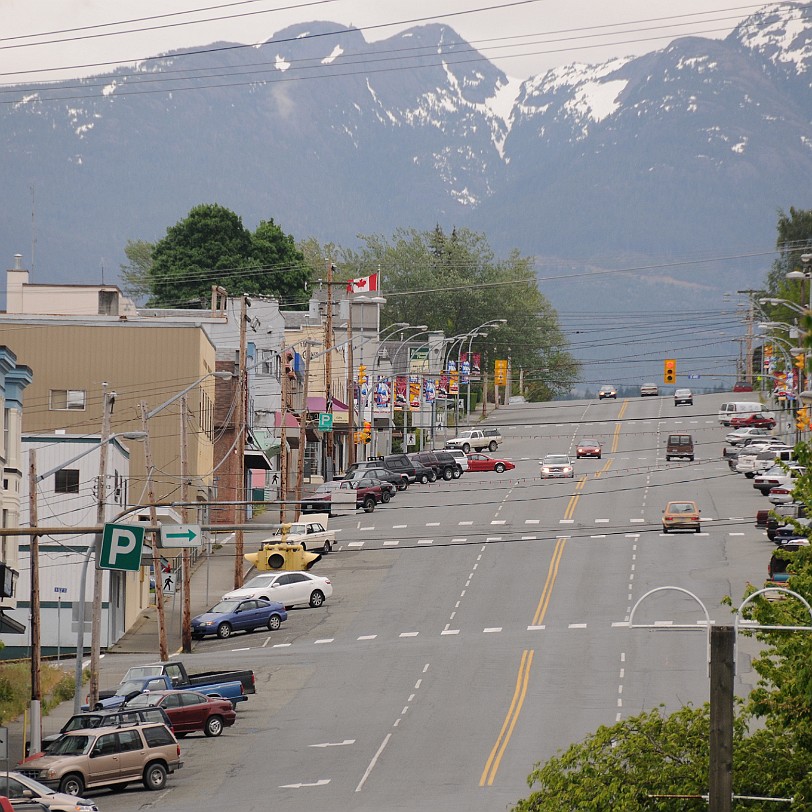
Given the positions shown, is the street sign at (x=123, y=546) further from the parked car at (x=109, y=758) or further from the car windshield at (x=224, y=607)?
the car windshield at (x=224, y=607)

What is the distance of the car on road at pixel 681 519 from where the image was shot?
235ft

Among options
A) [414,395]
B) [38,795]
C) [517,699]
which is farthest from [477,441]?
[38,795]

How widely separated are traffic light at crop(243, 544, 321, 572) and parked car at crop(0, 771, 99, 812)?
123 feet

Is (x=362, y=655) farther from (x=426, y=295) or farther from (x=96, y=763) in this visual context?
(x=426, y=295)

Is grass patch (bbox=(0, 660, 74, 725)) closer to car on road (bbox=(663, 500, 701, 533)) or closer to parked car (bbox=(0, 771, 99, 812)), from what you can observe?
parked car (bbox=(0, 771, 99, 812))

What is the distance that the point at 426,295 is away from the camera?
182 m

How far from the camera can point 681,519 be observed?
234ft

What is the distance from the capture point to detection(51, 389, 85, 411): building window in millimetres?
77438

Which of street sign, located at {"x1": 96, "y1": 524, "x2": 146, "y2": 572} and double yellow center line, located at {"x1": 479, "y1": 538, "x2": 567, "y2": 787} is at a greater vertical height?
street sign, located at {"x1": 96, "y1": 524, "x2": 146, "y2": 572}

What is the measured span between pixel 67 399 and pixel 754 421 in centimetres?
6605


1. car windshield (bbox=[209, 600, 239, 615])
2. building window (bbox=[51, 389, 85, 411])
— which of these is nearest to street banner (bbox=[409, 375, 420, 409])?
building window (bbox=[51, 389, 85, 411])

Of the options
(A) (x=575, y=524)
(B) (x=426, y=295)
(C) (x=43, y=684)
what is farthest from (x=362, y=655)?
(B) (x=426, y=295)

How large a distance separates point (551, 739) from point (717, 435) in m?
91.5

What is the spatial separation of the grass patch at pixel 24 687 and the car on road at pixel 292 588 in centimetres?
967
